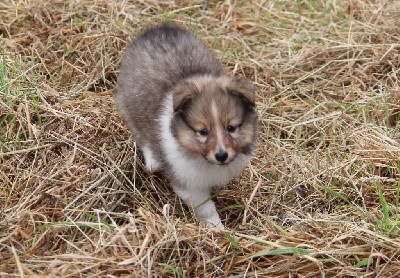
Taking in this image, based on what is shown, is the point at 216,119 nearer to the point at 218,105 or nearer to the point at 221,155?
the point at 218,105

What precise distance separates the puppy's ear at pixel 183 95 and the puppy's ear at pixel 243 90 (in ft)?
0.88

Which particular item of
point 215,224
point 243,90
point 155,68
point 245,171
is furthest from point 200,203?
point 155,68

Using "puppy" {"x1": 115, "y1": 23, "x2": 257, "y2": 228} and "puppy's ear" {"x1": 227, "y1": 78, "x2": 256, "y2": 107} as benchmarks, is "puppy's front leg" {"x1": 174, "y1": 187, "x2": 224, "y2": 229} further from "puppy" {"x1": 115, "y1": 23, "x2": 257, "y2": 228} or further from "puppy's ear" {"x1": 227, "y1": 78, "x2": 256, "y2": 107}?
"puppy's ear" {"x1": 227, "y1": 78, "x2": 256, "y2": 107}

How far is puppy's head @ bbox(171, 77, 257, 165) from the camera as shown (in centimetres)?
488

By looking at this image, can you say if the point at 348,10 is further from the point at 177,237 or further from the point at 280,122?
the point at 177,237

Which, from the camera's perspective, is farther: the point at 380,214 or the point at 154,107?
the point at 154,107

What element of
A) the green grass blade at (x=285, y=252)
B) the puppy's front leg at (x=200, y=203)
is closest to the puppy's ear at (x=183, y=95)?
the puppy's front leg at (x=200, y=203)

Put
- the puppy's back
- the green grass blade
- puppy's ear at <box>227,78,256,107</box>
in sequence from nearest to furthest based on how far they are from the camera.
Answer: the green grass blade, puppy's ear at <box>227,78,256,107</box>, the puppy's back

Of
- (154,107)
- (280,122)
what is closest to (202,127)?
(154,107)

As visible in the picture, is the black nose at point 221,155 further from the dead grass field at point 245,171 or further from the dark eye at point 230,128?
the dead grass field at point 245,171

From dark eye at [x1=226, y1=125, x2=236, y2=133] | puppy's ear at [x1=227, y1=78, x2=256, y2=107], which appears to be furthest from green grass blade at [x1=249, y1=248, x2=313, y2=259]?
puppy's ear at [x1=227, y1=78, x2=256, y2=107]

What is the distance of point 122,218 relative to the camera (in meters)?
5.17

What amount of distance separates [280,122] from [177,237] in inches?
86.5

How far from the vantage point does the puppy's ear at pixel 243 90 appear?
5.05 meters
